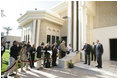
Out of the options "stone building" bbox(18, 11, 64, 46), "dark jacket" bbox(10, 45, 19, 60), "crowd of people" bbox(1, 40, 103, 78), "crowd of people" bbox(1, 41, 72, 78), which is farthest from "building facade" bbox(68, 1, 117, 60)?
"dark jacket" bbox(10, 45, 19, 60)

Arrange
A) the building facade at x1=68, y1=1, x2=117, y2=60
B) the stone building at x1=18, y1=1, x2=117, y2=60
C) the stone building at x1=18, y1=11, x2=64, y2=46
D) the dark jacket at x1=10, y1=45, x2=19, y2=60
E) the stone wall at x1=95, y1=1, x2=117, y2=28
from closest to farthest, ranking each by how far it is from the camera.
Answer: the dark jacket at x1=10, y1=45, x2=19, y2=60
the building facade at x1=68, y1=1, x2=117, y2=60
the stone building at x1=18, y1=1, x2=117, y2=60
the stone wall at x1=95, y1=1, x2=117, y2=28
the stone building at x1=18, y1=11, x2=64, y2=46

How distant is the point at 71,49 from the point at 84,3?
4675 mm

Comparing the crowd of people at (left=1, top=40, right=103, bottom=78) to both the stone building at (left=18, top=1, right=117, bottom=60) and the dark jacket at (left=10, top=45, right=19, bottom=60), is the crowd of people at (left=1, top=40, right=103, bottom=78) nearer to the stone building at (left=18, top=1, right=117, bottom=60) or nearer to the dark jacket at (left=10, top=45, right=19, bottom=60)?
the dark jacket at (left=10, top=45, right=19, bottom=60)

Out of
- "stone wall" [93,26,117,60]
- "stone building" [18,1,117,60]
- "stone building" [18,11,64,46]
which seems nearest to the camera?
"stone building" [18,1,117,60]

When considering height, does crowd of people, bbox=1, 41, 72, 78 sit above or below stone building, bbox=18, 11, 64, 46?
below

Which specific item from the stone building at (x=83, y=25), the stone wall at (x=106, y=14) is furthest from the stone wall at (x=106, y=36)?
the stone wall at (x=106, y=14)

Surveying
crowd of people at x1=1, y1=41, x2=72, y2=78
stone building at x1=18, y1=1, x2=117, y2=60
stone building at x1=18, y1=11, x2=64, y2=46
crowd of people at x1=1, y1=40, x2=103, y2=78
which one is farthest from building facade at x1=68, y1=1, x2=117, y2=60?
stone building at x1=18, y1=11, x2=64, y2=46

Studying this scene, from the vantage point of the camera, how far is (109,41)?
1040 centimetres

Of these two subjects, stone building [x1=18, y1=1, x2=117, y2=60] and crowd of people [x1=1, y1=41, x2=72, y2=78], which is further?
stone building [x1=18, y1=1, x2=117, y2=60]

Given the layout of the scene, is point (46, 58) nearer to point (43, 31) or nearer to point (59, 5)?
point (43, 31)

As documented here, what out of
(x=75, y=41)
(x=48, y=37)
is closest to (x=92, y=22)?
(x=75, y=41)

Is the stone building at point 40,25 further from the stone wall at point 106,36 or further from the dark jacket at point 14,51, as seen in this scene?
the dark jacket at point 14,51

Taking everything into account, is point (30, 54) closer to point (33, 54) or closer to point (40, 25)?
point (33, 54)

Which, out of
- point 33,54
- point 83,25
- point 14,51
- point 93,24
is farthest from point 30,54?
point 93,24
